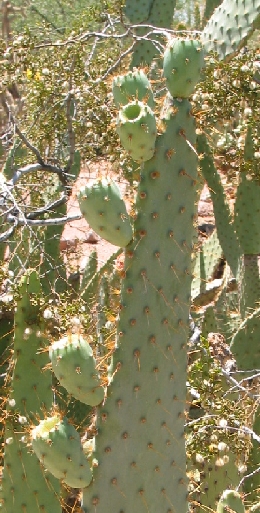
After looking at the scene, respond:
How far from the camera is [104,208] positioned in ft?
6.02

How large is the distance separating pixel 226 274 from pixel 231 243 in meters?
0.89

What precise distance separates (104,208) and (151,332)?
40cm

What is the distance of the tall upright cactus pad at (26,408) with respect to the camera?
2516mm

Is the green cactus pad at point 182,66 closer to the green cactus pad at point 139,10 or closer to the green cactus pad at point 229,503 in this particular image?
the green cactus pad at point 229,503

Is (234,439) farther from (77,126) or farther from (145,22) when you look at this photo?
(145,22)

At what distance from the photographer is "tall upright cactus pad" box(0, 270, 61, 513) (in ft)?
8.25

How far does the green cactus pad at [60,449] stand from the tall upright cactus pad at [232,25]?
236 centimetres

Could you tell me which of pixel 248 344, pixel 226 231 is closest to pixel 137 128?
pixel 248 344

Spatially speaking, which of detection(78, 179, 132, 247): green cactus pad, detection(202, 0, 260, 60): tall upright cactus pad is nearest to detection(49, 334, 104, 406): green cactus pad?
detection(78, 179, 132, 247): green cactus pad

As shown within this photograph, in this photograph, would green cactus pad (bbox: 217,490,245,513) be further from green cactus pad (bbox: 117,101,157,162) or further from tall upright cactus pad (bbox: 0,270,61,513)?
green cactus pad (bbox: 117,101,157,162)

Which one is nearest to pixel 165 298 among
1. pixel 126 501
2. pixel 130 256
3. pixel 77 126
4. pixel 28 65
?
pixel 130 256

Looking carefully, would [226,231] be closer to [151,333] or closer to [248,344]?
[248,344]

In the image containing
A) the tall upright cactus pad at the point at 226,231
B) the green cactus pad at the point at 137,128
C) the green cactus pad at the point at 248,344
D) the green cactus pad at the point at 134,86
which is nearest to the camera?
→ the green cactus pad at the point at 137,128

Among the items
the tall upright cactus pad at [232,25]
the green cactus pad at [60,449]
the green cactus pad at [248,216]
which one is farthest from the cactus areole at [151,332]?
the green cactus pad at [248,216]
